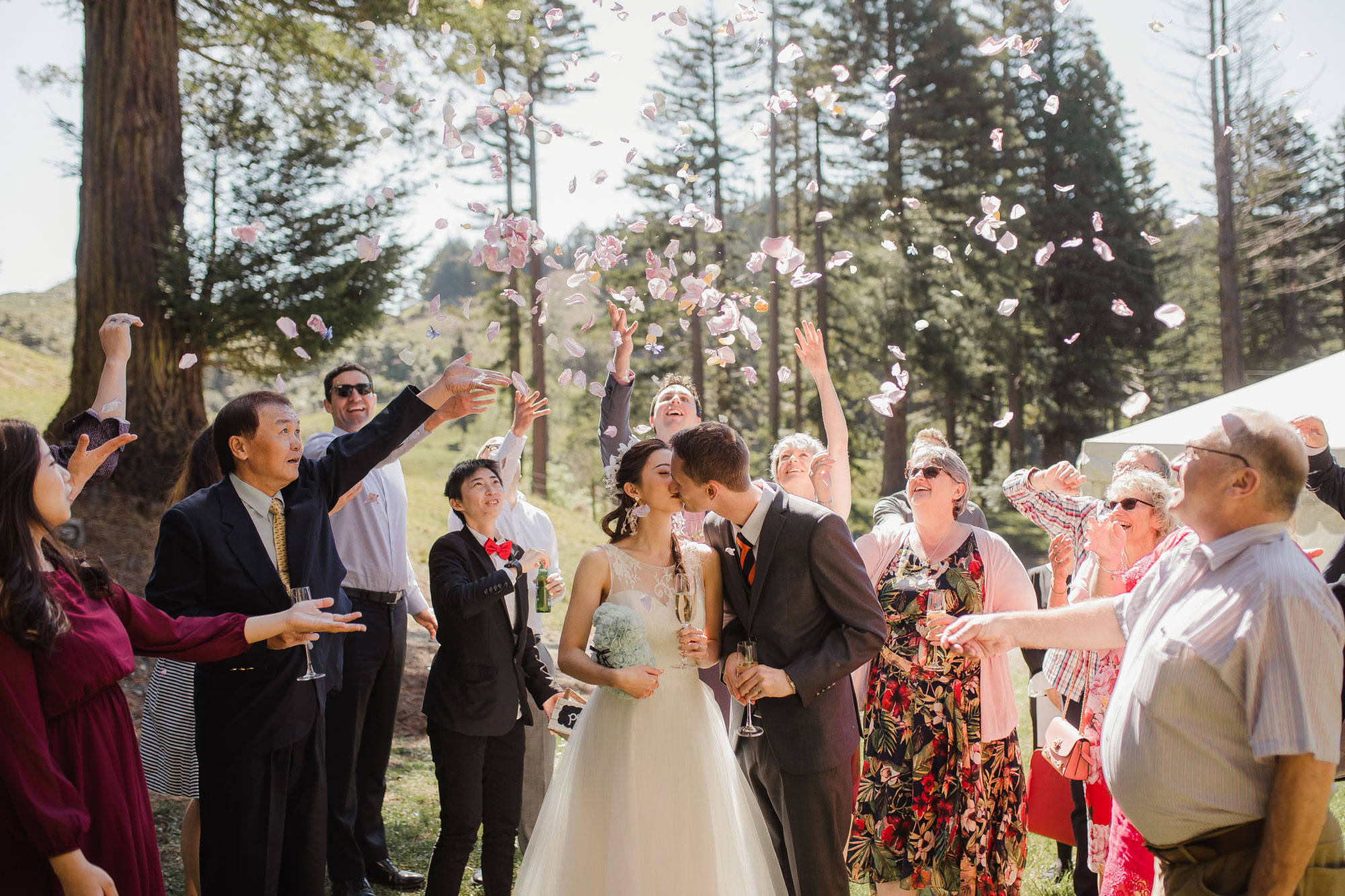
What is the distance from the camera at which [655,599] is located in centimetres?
341

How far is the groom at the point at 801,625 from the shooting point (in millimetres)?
3215

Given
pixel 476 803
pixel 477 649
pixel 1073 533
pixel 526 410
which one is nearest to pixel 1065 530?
pixel 1073 533

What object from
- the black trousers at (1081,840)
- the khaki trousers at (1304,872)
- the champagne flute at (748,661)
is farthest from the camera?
the black trousers at (1081,840)

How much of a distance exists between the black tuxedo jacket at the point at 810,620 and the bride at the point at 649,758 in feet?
0.82

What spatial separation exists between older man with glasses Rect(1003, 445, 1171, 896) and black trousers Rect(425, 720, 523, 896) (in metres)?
2.36

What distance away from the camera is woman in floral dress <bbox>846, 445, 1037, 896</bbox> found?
11.9 ft

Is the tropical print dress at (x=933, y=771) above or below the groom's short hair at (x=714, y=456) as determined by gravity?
below

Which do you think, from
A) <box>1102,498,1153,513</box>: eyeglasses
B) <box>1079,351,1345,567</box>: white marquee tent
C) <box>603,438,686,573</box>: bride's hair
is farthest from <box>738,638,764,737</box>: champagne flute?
<box>1079,351,1345,567</box>: white marquee tent

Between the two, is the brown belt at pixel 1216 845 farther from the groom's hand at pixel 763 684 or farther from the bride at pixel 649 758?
the bride at pixel 649 758

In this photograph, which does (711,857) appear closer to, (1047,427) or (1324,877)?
(1324,877)

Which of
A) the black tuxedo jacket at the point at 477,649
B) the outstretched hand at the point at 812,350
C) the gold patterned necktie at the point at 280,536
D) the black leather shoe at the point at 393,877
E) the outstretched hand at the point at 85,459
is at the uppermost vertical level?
the outstretched hand at the point at 812,350

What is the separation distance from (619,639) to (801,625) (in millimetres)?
654

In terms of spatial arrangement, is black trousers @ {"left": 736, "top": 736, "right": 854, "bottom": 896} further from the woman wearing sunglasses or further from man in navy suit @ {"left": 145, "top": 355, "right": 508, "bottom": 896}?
man in navy suit @ {"left": 145, "top": 355, "right": 508, "bottom": 896}

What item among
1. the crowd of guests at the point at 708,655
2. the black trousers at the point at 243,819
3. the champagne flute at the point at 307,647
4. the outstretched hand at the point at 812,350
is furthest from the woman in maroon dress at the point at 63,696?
the outstretched hand at the point at 812,350
